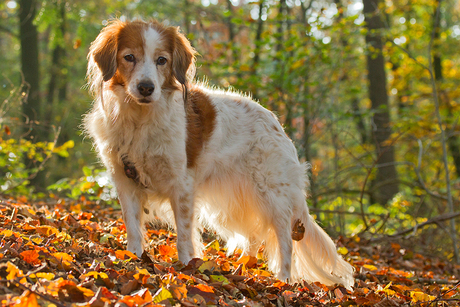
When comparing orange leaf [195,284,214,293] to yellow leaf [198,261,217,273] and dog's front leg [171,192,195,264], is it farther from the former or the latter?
dog's front leg [171,192,195,264]

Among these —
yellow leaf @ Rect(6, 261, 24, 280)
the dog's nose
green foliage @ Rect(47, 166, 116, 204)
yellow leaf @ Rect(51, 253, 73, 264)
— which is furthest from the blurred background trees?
yellow leaf @ Rect(6, 261, 24, 280)

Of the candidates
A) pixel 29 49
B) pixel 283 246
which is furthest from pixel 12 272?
pixel 29 49

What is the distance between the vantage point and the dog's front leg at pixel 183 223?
352 cm

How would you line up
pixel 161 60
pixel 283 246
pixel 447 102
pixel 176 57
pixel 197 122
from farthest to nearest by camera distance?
pixel 447 102
pixel 283 246
pixel 197 122
pixel 176 57
pixel 161 60

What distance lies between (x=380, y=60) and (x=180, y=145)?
8594mm

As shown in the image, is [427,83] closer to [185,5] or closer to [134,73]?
[185,5]

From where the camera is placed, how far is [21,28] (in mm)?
9328

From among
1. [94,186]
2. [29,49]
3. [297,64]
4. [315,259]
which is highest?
[29,49]

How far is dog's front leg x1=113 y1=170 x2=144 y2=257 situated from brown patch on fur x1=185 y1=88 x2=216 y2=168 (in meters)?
0.53

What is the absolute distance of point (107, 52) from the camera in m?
3.42

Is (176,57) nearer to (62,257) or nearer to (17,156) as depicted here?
(62,257)

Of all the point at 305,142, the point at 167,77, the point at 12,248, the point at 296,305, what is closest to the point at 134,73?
the point at 167,77

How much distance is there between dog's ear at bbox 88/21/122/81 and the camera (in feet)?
11.2

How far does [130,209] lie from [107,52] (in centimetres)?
131
